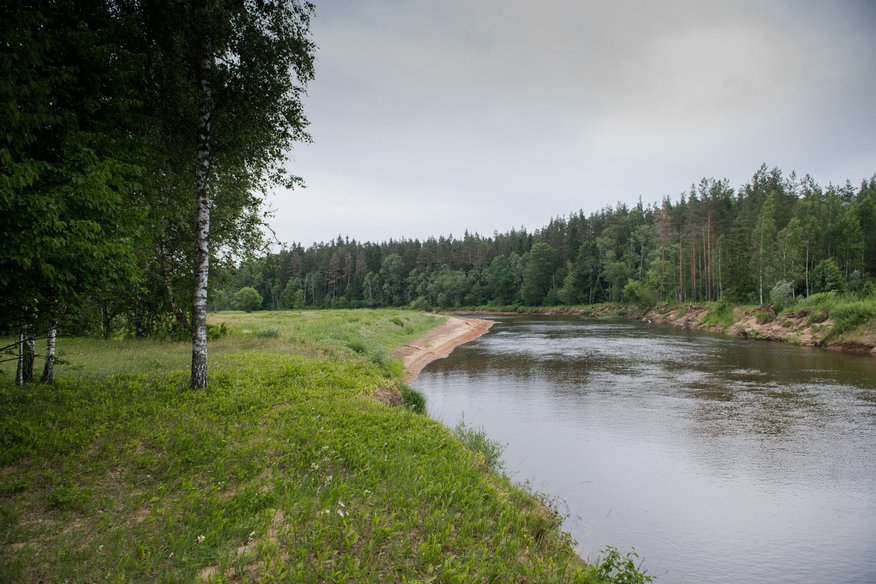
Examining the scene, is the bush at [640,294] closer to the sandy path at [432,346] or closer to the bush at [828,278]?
the bush at [828,278]

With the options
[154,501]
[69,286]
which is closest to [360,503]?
[154,501]

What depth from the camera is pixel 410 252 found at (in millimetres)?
136875

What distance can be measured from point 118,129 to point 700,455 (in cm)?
1674

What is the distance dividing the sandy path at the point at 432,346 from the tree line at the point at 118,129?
15.1 metres

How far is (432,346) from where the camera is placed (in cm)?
3878

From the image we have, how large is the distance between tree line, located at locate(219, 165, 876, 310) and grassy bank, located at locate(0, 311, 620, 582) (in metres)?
6.85

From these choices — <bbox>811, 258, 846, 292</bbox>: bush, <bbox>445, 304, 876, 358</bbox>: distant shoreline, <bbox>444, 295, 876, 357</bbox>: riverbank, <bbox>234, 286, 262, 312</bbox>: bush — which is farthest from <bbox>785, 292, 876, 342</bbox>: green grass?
<bbox>234, 286, 262, 312</bbox>: bush

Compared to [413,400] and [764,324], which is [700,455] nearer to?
[413,400]

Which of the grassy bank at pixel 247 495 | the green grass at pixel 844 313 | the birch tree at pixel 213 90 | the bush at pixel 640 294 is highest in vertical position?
the birch tree at pixel 213 90

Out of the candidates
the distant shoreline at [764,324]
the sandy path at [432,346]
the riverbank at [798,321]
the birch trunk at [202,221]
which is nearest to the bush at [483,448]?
the birch trunk at [202,221]

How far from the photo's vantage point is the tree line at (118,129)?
6992 millimetres

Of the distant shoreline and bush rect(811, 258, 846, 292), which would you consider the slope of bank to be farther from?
bush rect(811, 258, 846, 292)

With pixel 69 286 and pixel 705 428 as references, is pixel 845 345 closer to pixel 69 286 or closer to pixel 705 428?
pixel 705 428

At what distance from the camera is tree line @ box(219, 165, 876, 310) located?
183 ft
